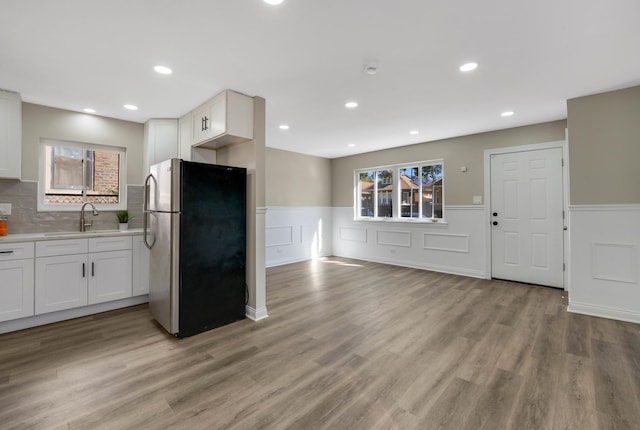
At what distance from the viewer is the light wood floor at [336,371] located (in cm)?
167

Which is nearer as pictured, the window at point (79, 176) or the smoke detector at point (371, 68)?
the smoke detector at point (371, 68)

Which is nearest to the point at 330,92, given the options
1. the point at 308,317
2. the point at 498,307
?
the point at 308,317

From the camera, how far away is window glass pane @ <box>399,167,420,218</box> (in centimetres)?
584

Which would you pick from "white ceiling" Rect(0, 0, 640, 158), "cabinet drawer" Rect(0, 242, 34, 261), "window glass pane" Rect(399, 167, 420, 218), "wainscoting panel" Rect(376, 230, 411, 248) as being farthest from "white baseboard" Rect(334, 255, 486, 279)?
"cabinet drawer" Rect(0, 242, 34, 261)

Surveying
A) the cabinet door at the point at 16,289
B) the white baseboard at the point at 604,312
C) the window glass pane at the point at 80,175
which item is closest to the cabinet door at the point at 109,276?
the cabinet door at the point at 16,289

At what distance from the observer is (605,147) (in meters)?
3.14

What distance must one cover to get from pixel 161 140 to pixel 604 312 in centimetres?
573

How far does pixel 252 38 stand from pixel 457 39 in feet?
5.09

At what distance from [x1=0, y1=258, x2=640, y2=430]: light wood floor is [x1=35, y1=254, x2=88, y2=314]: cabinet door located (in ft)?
0.75

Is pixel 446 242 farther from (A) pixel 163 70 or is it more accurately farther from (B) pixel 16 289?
(B) pixel 16 289

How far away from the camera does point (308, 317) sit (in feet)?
10.4

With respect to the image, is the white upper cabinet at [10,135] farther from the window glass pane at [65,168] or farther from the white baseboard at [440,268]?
the white baseboard at [440,268]

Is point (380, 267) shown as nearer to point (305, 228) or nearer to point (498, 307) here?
point (305, 228)

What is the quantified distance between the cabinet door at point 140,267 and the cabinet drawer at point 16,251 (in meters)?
0.91
